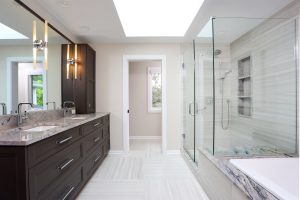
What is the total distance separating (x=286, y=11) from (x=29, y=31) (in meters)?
3.09

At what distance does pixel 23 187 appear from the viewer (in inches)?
48.2

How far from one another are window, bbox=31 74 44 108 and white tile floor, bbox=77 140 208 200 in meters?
1.23

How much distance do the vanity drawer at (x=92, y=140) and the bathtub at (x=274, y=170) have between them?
169 cm

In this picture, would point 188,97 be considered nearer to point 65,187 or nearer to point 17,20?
point 65,187

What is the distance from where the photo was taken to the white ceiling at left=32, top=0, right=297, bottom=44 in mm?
2277

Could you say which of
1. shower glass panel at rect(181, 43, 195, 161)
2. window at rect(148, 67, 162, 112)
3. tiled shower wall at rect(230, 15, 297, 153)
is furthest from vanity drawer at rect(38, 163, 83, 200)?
window at rect(148, 67, 162, 112)

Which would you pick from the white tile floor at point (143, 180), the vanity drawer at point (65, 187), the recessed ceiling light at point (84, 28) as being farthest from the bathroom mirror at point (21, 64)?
the white tile floor at point (143, 180)

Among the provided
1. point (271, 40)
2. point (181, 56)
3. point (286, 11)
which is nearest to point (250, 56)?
point (271, 40)

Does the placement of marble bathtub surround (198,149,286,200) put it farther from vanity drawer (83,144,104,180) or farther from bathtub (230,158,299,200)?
vanity drawer (83,144,104,180)

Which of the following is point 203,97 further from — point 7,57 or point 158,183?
point 7,57

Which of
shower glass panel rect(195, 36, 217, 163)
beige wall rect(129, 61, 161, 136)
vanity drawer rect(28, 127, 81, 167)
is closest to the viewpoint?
vanity drawer rect(28, 127, 81, 167)

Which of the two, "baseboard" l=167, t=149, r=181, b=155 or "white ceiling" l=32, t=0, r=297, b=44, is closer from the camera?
"white ceiling" l=32, t=0, r=297, b=44

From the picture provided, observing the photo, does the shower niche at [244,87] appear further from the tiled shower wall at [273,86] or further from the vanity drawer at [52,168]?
the vanity drawer at [52,168]

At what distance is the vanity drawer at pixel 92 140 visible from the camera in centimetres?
240
